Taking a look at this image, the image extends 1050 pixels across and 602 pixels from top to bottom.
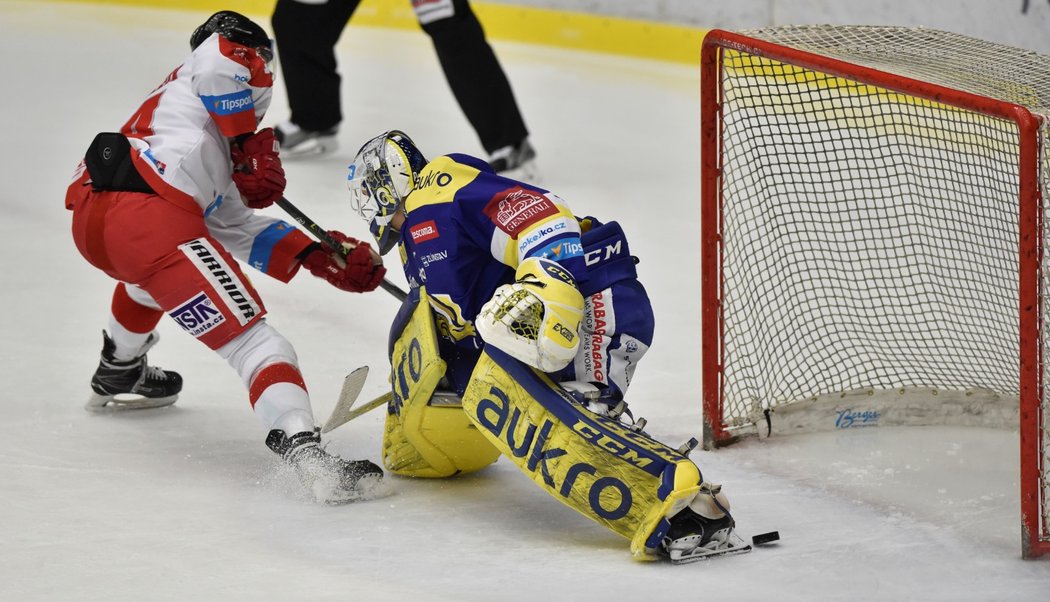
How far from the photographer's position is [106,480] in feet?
10.4

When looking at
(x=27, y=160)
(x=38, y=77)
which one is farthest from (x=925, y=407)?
(x=38, y=77)

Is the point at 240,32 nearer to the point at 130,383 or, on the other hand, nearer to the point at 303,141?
the point at 130,383

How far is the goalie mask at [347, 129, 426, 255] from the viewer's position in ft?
9.98

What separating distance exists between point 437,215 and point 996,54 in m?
1.23

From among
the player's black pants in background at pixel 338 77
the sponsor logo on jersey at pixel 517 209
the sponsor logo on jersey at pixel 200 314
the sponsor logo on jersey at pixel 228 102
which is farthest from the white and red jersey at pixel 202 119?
the player's black pants in background at pixel 338 77

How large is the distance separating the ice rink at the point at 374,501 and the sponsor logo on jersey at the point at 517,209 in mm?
585

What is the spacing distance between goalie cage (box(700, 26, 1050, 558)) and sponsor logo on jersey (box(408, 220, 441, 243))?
2.24 feet

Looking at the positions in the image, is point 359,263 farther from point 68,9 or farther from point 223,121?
point 68,9

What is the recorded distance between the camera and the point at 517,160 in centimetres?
579

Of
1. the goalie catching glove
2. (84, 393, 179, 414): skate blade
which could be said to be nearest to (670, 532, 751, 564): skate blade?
the goalie catching glove

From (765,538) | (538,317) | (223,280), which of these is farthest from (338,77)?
(765,538)

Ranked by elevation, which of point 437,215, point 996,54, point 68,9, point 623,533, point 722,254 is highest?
point 996,54

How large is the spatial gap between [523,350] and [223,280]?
0.75m

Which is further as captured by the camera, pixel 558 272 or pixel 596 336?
pixel 596 336
